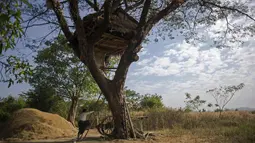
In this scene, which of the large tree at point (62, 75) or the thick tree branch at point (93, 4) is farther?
the large tree at point (62, 75)

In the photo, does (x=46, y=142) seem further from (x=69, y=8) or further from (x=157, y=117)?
(x=157, y=117)

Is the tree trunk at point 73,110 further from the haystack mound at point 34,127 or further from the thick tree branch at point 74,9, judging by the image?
the thick tree branch at point 74,9

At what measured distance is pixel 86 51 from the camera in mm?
9688

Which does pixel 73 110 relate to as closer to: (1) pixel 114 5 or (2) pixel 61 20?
(2) pixel 61 20

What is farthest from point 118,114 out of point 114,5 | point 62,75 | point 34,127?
point 62,75

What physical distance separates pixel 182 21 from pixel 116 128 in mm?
6589

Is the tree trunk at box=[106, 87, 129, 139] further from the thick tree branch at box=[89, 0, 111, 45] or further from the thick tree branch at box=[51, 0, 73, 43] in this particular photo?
the thick tree branch at box=[51, 0, 73, 43]

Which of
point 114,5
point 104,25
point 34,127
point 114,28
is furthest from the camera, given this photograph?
point 34,127

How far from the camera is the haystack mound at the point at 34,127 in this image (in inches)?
459

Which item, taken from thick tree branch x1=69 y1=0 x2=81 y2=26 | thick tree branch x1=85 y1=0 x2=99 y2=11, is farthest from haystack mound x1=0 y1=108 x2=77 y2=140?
thick tree branch x1=85 y1=0 x2=99 y2=11

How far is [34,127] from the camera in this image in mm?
12055


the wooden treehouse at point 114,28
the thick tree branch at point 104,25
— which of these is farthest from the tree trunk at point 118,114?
the wooden treehouse at point 114,28

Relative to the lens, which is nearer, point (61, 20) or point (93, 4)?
point (61, 20)

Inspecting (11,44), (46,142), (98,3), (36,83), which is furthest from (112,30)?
(36,83)
